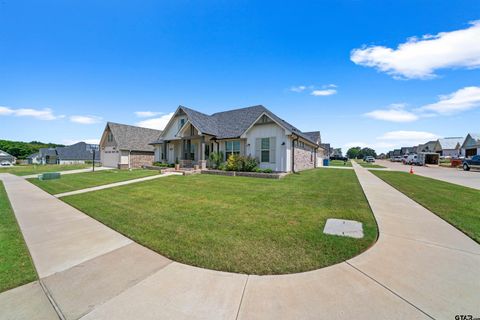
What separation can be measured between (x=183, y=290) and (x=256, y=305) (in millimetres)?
1016

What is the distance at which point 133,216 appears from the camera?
603 centimetres

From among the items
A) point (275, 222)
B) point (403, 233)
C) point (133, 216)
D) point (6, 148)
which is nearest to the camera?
point (403, 233)

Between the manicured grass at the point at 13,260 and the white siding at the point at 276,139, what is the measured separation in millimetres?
14198

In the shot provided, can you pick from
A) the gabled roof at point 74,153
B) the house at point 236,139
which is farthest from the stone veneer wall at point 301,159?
the gabled roof at point 74,153

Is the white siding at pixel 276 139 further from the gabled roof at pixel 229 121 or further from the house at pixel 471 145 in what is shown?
the house at pixel 471 145

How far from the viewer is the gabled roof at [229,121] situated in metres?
18.5

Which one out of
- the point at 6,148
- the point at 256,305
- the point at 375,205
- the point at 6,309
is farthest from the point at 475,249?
the point at 6,148

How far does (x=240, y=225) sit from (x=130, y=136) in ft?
94.2

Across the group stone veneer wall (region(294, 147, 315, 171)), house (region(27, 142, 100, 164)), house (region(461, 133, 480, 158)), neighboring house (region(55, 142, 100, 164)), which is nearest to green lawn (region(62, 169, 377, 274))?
stone veneer wall (region(294, 147, 315, 171))

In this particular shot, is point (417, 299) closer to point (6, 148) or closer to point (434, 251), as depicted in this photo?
point (434, 251)

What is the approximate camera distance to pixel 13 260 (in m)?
3.55

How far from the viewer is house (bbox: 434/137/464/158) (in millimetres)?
51875

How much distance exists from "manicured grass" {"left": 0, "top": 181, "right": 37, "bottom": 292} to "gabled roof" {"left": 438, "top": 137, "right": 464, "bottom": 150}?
7801cm

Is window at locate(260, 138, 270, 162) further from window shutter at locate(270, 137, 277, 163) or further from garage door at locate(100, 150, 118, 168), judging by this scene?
garage door at locate(100, 150, 118, 168)
